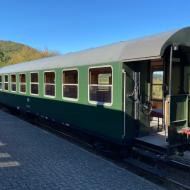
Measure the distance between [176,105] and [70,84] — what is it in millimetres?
3783

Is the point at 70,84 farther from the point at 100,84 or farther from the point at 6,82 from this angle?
the point at 6,82

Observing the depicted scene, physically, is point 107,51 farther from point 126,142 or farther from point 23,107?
point 23,107

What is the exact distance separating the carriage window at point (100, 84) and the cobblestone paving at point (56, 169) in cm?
153

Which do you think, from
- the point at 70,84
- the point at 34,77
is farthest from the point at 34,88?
the point at 70,84

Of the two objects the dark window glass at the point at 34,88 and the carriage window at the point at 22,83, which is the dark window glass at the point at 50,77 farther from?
the carriage window at the point at 22,83

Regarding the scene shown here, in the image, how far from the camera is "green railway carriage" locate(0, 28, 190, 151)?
6.56m

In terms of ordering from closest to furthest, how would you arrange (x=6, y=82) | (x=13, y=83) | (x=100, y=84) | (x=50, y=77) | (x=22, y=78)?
(x=100, y=84) < (x=50, y=77) < (x=22, y=78) < (x=13, y=83) < (x=6, y=82)

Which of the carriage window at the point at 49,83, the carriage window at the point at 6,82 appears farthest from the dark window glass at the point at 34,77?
the carriage window at the point at 6,82

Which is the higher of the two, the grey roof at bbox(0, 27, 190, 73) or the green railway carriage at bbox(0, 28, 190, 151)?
the grey roof at bbox(0, 27, 190, 73)

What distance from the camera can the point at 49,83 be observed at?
36.9ft

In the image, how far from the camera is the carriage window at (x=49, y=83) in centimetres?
1086

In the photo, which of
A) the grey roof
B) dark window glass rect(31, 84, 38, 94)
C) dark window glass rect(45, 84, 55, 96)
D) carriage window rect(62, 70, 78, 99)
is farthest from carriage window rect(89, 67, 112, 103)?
dark window glass rect(31, 84, 38, 94)

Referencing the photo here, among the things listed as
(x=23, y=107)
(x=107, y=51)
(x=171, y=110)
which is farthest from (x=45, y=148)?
(x=23, y=107)

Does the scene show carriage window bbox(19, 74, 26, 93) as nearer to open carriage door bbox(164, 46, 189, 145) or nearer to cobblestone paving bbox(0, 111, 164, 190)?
cobblestone paving bbox(0, 111, 164, 190)
